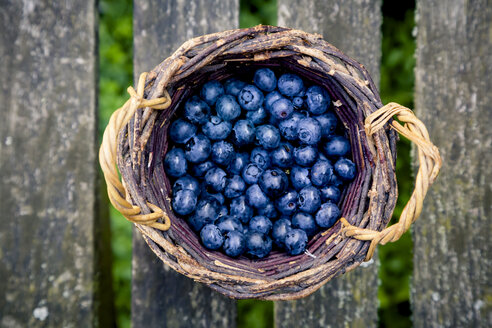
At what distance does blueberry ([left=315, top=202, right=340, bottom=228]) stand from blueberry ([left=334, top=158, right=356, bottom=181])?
0.10 m

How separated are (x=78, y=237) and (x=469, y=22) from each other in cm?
171

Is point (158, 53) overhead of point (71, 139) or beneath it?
overhead

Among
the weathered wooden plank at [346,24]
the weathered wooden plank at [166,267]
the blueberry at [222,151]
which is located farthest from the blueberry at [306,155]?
the weathered wooden plank at [166,267]

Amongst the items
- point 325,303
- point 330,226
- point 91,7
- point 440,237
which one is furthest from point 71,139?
point 440,237

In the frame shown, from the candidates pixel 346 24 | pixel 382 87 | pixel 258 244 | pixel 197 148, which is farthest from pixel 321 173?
pixel 382 87

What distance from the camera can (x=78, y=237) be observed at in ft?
5.22

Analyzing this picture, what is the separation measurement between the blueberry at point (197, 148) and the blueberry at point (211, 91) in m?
0.13

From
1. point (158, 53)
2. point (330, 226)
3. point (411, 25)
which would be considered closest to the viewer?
point (330, 226)

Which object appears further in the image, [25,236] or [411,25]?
[411,25]

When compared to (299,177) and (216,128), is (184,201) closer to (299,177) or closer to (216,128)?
(216,128)

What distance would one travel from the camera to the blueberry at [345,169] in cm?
132

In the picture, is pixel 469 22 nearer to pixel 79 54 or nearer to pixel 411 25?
pixel 411 25

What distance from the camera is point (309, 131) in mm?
1293

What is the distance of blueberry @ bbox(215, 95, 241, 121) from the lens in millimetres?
1312
